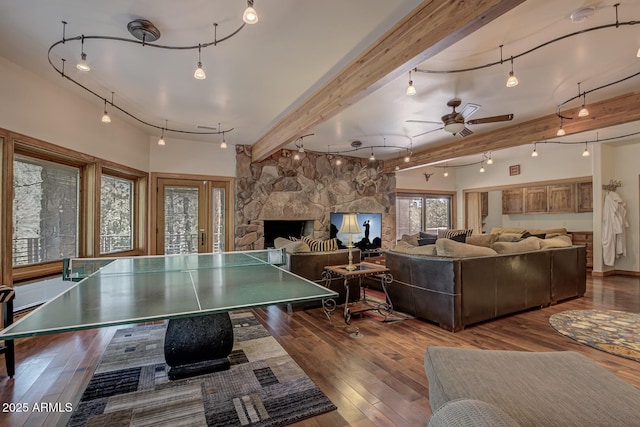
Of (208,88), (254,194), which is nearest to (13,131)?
(208,88)

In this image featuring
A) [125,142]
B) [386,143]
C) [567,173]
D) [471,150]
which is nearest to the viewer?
[125,142]

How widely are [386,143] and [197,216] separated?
409 cm

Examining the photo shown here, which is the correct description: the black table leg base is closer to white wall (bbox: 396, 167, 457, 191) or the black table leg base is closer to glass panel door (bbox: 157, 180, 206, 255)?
glass panel door (bbox: 157, 180, 206, 255)

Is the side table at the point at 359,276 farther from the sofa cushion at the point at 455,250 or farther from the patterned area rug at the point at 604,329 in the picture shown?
the patterned area rug at the point at 604,329

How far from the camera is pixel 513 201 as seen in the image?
335 inches

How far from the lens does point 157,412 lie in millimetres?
1899

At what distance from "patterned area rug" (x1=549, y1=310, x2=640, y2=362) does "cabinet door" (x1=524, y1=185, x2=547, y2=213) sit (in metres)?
4.69

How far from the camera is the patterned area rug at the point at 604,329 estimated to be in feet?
9.22

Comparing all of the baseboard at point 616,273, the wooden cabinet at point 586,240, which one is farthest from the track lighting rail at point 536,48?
the wooden cabinet at point 586,240

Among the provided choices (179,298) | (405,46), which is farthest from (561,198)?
(179,298)

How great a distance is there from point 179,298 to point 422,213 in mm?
8454

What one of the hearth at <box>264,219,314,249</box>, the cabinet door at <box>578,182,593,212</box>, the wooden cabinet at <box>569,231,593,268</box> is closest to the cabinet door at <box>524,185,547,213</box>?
the cabinet door at <box>578,182,593,212</box>

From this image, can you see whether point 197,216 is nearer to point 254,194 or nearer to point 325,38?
point 254,194

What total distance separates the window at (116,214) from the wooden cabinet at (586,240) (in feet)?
30.8
